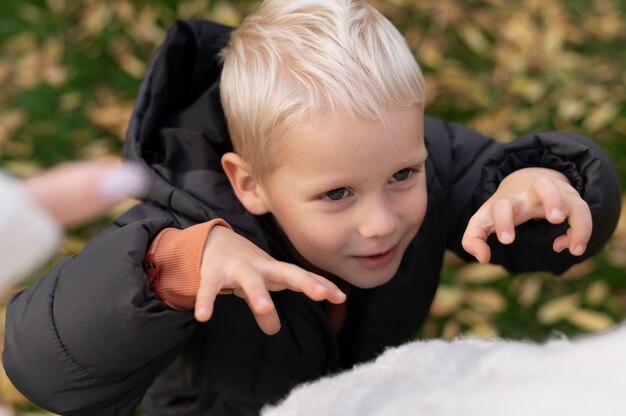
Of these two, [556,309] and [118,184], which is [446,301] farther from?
[118,184]

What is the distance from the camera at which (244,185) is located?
168cm

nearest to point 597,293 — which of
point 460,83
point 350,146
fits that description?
point 460,83

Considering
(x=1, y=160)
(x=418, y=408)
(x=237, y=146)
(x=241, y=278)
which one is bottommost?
(x=1, y=160)

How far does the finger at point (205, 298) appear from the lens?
1.11 meters

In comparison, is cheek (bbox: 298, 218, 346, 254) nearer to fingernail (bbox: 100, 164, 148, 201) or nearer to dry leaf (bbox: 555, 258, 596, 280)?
fingernail (bbox: 100, 164, 148, 201)

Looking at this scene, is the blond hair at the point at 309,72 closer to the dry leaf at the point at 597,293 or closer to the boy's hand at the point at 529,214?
the boy's hand at the point at 529,214

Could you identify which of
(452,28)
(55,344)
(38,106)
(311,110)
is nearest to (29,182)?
(55,344)

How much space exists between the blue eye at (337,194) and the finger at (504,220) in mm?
285

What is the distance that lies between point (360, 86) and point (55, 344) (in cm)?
69

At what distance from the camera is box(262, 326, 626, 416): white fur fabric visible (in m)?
0.67

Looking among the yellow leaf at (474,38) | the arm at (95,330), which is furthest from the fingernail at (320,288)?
the yellow leaf at (474,38)

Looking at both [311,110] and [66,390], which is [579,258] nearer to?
[311,110]

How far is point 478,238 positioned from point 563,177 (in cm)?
38

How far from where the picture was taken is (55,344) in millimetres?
1350
